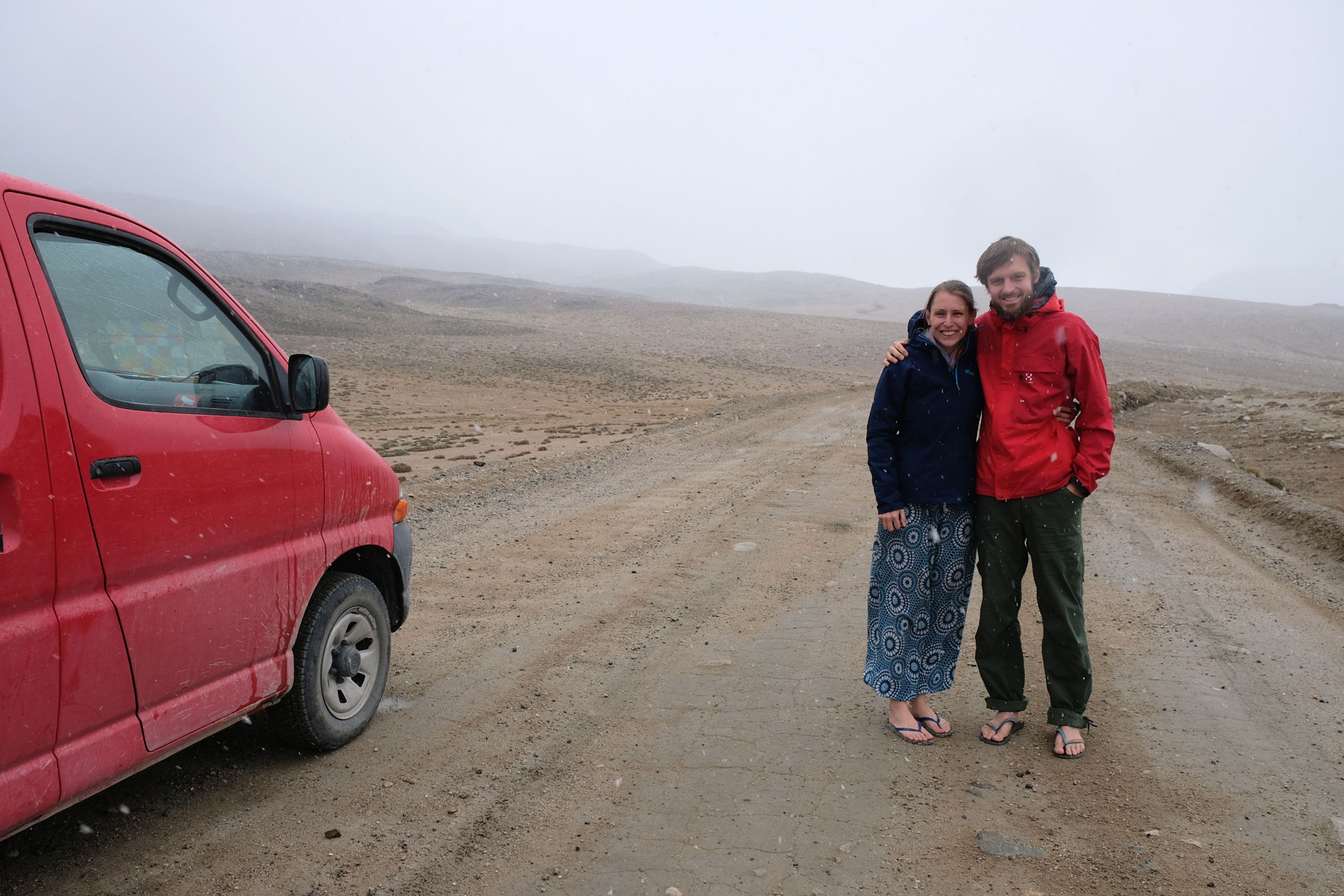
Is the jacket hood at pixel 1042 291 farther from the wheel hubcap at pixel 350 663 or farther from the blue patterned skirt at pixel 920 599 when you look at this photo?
the wheel hubcap at pixel 350 663

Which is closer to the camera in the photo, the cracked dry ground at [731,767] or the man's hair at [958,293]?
the cracked dry ground at [731,767]

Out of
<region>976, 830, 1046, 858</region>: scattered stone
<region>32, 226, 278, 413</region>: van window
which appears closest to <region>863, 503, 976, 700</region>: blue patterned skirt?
<region>976, 830, 1046, 858</region>: scattered stone

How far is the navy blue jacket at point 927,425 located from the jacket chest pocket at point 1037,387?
0.59 feet

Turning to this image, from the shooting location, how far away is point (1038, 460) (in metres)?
3.59

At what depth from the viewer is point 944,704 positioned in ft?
14.1

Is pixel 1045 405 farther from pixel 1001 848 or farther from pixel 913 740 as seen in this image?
pixel 1001 848

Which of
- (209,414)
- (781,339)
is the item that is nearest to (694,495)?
(209,414)

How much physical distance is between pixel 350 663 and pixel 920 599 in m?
2.55

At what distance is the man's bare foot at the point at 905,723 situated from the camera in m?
3.89

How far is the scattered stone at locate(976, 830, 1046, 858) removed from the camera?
3070mm

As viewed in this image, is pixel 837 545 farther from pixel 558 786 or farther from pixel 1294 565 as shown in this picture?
pixel 558 786

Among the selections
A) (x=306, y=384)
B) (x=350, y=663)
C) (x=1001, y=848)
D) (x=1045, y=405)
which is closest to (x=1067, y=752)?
(x=1001, y=848)

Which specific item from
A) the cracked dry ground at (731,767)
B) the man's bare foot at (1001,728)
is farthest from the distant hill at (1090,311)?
the man's bare foot at (1001,728)

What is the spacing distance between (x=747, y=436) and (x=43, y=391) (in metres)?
12.2
